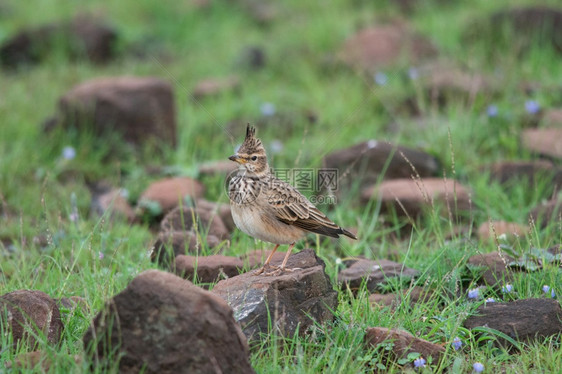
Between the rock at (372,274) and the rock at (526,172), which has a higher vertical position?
the rock at (372,274)

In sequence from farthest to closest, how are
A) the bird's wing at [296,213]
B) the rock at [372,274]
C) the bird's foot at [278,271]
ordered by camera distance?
1. the rock at [372,274]
2. the bird's wing at [296,213]
3. the bird's foot at [278,271]

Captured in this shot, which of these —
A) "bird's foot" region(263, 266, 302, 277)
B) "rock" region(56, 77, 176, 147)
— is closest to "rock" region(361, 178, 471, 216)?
"bird's foot" region(263, 266, 302, 277)

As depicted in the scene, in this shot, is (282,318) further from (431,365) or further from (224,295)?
(431,365)

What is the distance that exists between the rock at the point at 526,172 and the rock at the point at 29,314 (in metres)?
5.36

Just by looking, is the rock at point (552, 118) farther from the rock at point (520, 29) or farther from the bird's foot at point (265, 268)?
the bird's foot at point (265, 268)

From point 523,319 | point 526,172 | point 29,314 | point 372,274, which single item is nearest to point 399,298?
point 372,274

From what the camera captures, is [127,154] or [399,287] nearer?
[399,287]

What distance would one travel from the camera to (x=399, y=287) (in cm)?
577

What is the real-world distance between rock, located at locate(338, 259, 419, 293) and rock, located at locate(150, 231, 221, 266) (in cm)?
130

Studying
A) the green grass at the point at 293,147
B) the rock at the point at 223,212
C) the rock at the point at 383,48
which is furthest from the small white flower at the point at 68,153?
the rock at the point at 383,48

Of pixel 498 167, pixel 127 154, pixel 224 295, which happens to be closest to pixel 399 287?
pixel 224 295

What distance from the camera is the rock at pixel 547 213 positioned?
275 inches

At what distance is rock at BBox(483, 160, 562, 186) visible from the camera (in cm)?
809

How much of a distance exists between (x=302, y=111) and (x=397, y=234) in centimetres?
350
